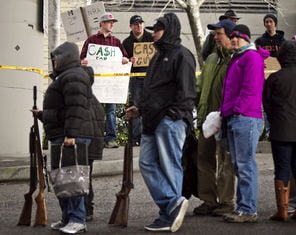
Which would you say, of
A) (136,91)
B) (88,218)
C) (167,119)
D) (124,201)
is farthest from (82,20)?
(167,119)

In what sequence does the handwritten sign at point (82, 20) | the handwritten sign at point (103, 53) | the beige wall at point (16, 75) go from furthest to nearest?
the handwritten sign at point (82, 20) < the handwritten sign at point (103, 53) < the beige wall at point (16, 75)

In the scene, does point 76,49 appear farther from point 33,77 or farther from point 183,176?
point 33,77

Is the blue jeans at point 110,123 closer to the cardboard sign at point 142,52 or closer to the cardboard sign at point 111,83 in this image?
the cardboard sign at point 111,83

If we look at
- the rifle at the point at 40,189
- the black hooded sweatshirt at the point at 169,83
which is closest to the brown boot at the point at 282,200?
the black hooded sweatshirt at the point at 169,83

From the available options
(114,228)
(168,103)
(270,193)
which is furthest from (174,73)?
(270,193)

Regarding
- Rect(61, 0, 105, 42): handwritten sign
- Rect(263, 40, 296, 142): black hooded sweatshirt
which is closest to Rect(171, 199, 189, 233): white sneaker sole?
Rect(263, 40, 296, 142): black hooded sweatshirt

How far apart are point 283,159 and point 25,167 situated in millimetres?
4183

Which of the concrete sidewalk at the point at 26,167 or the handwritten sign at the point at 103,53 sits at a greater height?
the handwritten sign at the point at 103,53

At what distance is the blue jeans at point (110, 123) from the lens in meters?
12.8

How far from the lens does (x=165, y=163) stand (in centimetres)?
721

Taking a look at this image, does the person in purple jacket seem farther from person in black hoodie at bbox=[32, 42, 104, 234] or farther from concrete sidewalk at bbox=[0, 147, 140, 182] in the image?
concrete sidewalk at bbox=[0, 147, 140, 182]

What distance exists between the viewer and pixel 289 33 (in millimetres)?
23812

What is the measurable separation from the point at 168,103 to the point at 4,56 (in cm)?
528

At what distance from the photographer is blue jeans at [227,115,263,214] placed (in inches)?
292
